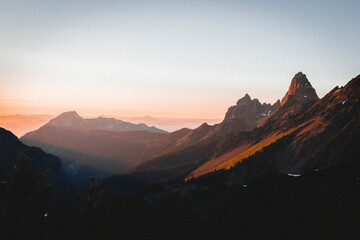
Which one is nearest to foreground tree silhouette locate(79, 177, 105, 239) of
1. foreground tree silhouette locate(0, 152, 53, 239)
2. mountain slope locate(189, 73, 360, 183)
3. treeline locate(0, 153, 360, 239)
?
treeline locate(0, 153, 360, 239)

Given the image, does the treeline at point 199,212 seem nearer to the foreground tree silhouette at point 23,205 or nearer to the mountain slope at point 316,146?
the foreground tree silhouette at point 23,205

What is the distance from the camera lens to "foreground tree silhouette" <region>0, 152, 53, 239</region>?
24.1 m

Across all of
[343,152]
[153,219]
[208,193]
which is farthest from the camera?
[343,152]

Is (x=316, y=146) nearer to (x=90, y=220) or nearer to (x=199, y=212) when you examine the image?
(x=199, y=212)

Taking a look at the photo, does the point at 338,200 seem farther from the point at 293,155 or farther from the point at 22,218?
the point at 293,155

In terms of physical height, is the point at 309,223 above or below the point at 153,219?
above

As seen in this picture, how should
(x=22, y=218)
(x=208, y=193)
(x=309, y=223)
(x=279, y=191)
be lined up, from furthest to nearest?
(x=208, y=193) < (x=279, y=191) < (x=309, y=223) < (x=22, y=218)

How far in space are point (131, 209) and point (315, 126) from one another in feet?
431

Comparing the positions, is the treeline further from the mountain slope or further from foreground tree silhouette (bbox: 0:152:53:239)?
the mountain slope

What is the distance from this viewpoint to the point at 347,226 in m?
29.4

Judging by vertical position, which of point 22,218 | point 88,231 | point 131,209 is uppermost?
point 22,218

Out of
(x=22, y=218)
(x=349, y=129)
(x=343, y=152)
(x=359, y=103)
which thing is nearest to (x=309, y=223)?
(x=22, y=218)

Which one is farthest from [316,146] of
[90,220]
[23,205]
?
[23,205]

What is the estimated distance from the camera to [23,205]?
24859 millimetres
